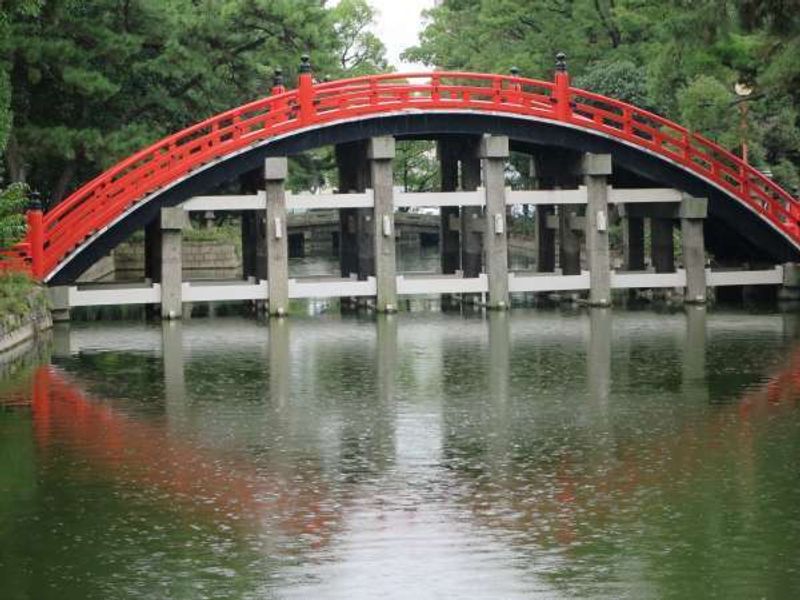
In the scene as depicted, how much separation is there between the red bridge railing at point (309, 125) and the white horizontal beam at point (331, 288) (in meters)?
3.64

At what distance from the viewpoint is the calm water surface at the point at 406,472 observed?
48.0ft

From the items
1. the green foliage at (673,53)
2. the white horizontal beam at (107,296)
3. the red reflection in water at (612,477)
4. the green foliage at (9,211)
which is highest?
the green foliage at (673,53)

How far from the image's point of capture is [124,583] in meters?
14.4

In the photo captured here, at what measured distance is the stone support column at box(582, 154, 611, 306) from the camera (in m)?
41.1

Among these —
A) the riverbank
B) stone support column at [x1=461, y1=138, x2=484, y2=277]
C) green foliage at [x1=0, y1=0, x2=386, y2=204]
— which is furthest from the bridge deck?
green foliage at [x1=0, y1=0, x2=386, y2=204]

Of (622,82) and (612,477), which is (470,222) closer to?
(622,82)

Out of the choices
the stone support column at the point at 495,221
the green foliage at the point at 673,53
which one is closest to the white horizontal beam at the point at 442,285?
the stone support column at the point at 495,221

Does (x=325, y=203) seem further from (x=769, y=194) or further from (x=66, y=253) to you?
(x=769, y=194)

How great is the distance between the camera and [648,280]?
137 feet

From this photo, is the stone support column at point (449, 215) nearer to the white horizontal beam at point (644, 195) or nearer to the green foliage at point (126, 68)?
the white horizontal beam at point (644, 195)

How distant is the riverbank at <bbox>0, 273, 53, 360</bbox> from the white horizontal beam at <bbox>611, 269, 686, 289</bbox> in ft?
46.8

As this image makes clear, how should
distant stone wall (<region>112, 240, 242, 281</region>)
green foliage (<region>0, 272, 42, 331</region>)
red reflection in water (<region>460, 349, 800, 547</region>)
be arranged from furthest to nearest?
1. distant stone wall (<region>112, 240, 242, 281</region>)
2. green foliage (<region>0, 272, 42, 331</region>)
3. red reflection in water (<region>460, 349, 800, 547</region>)

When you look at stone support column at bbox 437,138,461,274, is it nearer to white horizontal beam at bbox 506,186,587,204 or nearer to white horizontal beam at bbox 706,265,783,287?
white horizontal beam at bbox 506,186,587,204

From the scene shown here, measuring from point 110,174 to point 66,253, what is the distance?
2.06 meters
